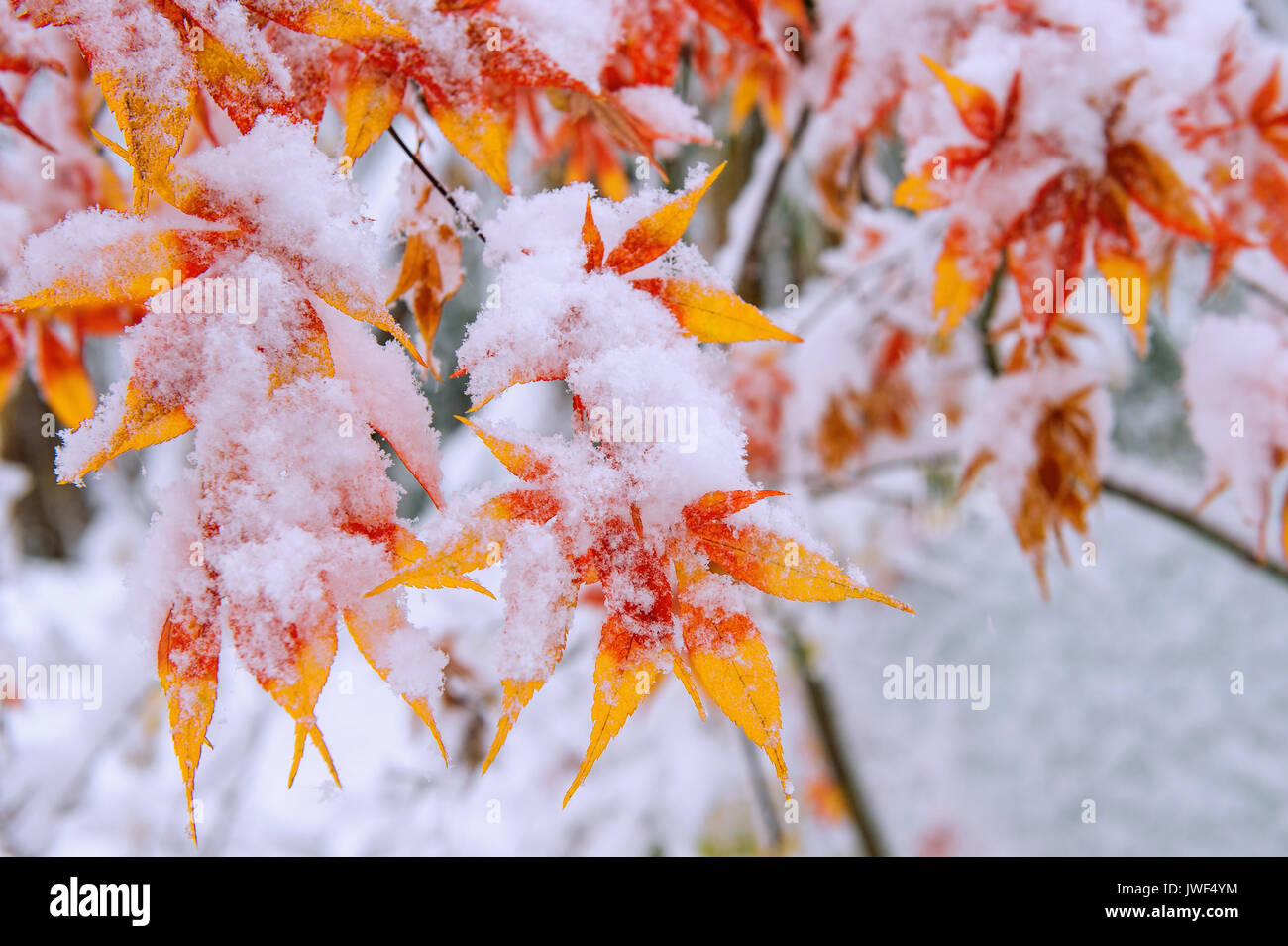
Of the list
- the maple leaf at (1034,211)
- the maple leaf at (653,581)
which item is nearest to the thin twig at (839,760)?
the maple leaf at (1034,211)

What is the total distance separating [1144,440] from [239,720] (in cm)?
317

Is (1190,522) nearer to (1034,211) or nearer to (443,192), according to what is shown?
(1034,211)

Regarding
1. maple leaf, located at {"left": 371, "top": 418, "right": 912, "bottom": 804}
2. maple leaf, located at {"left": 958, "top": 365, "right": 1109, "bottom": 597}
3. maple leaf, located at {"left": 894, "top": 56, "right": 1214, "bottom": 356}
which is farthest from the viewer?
maple leaf, located at {"left": 958, "top": 365, "right": 1109, "bottom": 597}

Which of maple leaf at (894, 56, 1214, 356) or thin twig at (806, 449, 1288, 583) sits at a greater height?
maple leaf at (894, 56, 1214, 356)

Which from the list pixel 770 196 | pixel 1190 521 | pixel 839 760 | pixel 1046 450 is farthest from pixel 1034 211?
pixel 839 760

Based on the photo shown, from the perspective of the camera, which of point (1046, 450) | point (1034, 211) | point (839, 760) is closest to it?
point (1034, 211)

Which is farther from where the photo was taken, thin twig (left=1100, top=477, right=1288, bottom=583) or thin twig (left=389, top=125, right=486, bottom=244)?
thin twig (left=1100, top=477, right=1288, bottom=583)

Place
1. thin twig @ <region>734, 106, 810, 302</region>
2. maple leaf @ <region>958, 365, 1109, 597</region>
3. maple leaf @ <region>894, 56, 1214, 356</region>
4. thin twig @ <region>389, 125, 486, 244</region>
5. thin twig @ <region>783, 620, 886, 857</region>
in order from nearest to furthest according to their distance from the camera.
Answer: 1. thin twig @ <region>389, 125, 486, 244</region>
2. maple leaf @ <region>894, 56, 1214, 356</region>
3. maple leaf @ <region>958, 365, 1109, 597</region>
4. thin twig @ <region>734, 106, 810, 302</region>
5. thin twig @ <region>783, 620, 886, 857</region>

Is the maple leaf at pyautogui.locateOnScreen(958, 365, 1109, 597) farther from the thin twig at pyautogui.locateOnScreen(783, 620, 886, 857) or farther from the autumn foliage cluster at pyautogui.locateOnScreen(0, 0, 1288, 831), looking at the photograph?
the thin twig at pyautogui.locateOnScreen(783, 620, 886, 857)

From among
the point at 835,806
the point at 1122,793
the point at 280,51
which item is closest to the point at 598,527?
the point at 280,51

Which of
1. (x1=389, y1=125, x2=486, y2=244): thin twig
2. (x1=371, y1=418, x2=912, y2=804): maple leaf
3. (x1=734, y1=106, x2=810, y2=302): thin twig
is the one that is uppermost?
(x1=734, y1=106, x2=810, y2=302): thin twig

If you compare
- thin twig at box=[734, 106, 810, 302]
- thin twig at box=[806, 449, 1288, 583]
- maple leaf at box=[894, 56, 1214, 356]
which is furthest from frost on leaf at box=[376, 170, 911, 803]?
thin twig at box=[806, 449, 1288, 583]
